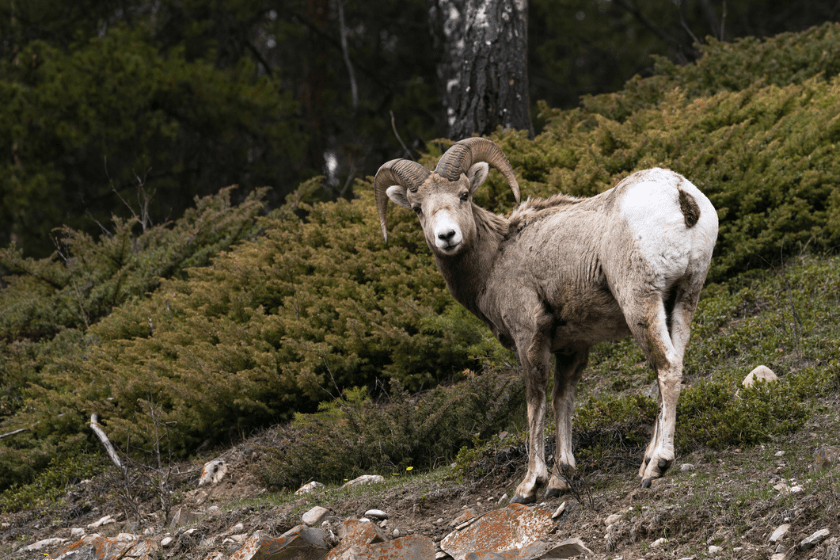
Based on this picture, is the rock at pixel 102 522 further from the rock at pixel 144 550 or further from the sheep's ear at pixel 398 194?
the sheep's ear at pixel 398 194

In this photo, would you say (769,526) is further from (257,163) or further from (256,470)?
(257,163)

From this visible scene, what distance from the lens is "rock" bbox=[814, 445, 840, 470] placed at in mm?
3996

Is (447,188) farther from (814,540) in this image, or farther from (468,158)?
(814,540)

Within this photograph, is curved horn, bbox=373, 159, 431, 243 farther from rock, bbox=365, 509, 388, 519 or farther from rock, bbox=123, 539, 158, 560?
rock, bbox=123, 539, 158, 560

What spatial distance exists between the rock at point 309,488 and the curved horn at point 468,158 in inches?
108

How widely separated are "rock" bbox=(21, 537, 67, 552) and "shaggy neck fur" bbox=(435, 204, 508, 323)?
3897mm

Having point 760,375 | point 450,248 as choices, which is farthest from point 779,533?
point 450,248

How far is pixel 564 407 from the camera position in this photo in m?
5.04

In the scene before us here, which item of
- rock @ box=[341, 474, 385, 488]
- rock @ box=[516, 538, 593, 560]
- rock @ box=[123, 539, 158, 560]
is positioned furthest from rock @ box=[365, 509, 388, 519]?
rock @ box=[123, 539, 158, 560]

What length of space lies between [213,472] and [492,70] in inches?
248

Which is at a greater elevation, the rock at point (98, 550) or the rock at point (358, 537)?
the rock at point (358, 537)

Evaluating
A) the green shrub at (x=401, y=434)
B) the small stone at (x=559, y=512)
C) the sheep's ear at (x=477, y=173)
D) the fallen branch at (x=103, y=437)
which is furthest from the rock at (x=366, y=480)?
the sheep's ear at (x=477, y=173)

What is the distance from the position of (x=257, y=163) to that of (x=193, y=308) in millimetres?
9411

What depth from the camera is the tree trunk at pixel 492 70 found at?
397 inches
